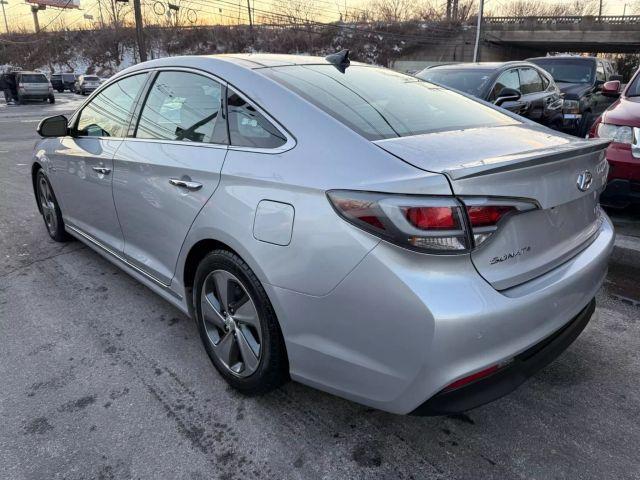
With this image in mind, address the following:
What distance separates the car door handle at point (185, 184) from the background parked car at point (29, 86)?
27925mm

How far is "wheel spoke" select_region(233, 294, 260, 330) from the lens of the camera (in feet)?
7.26

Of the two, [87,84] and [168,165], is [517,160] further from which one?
[87,84]

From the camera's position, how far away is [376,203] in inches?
66.0

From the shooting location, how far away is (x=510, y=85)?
7332 millimetres

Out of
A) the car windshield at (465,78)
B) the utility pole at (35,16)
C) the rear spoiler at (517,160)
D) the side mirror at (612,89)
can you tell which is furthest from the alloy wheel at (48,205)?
the utility pole at (35,16)

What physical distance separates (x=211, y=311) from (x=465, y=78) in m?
6.02

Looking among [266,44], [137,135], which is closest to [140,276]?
[137,135]

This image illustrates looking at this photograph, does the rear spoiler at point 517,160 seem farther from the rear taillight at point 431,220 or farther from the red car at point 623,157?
the red car at point 623,157

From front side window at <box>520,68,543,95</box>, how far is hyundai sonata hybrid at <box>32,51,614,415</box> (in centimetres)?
540

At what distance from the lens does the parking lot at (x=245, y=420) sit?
203 centimetres

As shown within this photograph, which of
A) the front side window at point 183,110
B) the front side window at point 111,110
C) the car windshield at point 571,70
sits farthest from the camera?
the car windshield at point 571,70

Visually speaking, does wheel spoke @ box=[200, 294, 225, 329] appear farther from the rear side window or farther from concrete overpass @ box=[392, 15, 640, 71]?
concrete overpass @ box=[392, 15, 640, 71]

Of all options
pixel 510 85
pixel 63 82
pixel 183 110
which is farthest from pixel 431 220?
pixel 63 82

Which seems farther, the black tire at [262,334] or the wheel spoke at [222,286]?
the wheel spoke at [222,286]
